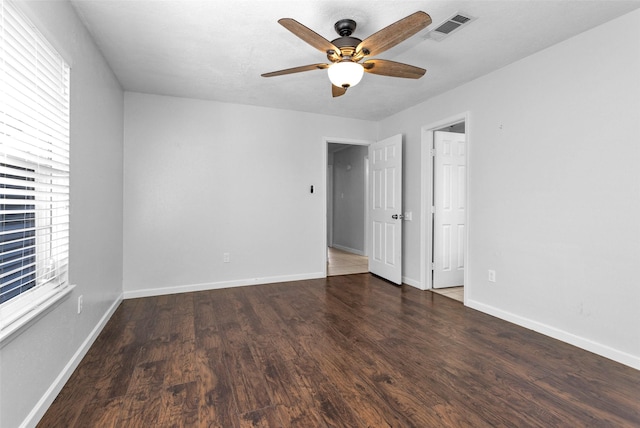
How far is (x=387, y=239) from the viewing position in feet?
15.1

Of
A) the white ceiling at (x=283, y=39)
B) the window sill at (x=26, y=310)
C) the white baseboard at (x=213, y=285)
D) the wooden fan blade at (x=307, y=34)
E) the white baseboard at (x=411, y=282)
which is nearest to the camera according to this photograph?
the window sill at (x=26, y=310)

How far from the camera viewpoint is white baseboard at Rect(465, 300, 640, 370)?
223cm

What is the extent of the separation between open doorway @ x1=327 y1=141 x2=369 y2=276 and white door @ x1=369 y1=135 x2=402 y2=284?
118cm

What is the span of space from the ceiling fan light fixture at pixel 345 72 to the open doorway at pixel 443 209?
7.06 feet

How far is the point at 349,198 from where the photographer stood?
758cm

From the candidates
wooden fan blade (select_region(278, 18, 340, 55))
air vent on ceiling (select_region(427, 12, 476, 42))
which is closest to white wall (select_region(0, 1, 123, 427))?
wooden fan blade (select_region(278, 18, 340, 55))

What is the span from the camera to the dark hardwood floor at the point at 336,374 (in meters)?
1.66

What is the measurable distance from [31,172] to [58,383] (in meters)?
1.24

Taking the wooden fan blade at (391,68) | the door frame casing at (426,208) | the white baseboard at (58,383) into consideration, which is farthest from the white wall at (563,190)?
the white baseboard at (58,383)

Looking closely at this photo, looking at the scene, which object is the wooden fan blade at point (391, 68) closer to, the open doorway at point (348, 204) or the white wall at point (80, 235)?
the white wall at point (80, 235)

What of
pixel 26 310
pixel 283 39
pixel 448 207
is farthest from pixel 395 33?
pixel 448 207

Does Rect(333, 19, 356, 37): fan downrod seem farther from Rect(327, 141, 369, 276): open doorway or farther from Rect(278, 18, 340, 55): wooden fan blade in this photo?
Rect(327, 141, 369, 276): open doorway

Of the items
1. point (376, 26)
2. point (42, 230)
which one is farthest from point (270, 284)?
point (376, 26)

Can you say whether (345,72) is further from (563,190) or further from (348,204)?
(348,204)
